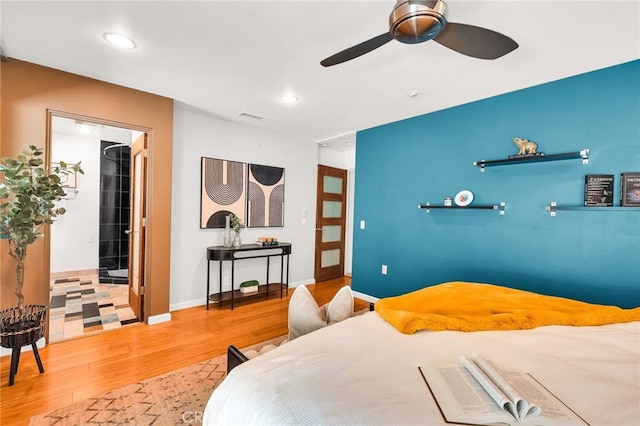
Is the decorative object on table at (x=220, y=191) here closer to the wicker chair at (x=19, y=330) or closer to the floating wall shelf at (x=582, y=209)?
the wicker chair at (x=19, y=330)

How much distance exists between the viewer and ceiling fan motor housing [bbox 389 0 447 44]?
1.22 metres

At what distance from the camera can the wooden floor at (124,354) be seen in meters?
1.90

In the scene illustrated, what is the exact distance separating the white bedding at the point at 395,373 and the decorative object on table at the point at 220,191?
277 cm

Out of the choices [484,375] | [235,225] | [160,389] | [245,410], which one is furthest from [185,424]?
[235,225]

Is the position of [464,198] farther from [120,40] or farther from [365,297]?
[120,40]

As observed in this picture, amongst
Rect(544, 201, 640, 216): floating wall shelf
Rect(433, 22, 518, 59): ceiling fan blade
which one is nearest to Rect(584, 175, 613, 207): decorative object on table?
Rect(544, 201, 640, 216): floating wall shelf

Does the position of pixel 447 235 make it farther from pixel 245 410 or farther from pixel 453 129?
pixel 245 410

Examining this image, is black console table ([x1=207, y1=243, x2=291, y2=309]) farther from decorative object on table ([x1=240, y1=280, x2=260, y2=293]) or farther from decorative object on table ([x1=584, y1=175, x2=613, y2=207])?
decorative object on table ([x1=584, y1=175, x2=613, y2=207])

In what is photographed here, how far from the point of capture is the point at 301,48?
6.76 feet

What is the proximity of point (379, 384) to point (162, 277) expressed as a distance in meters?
2.88

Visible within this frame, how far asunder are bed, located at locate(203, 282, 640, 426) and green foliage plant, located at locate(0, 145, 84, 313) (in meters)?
2.09

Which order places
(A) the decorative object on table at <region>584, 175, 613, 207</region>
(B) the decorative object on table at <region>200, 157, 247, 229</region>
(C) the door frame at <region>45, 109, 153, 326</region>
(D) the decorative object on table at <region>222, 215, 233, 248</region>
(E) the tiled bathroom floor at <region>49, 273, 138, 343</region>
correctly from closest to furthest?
(A) the decorative object on table at <region>584, 175, 613, 207</region>
(C) the door frame at <region>45, 109, 153, 326</region>
(E) the tiled bathroom floor at <region>49, 273, 138, 343</region>
(B) the decorative object on table at <region>200, 157, 247, 229</region>
(D) the decorative object on table at <region>222, 215, 233, 248</region>

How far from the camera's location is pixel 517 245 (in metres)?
2.75

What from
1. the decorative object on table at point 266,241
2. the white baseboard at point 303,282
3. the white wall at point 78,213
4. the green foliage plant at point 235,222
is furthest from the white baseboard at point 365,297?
the white wall at point 78,213
